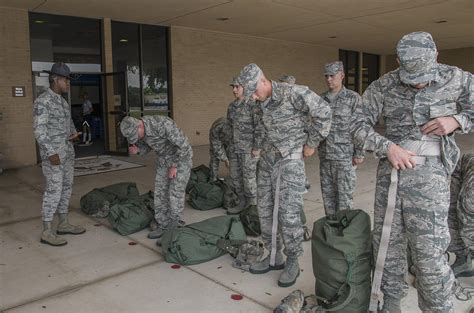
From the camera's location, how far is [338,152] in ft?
11.6

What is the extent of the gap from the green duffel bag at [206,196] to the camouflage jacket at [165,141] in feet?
3.62

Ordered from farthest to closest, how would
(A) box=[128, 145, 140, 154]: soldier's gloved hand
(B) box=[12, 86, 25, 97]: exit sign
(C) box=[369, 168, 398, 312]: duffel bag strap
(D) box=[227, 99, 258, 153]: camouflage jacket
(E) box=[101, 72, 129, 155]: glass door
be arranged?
(E) box=[101, 72, 129, 155]: glass door
(B) box=[12, 86, 25, 97]: exit sign
(D) box=[227, 99, 258, 153]: camouflage jacket
(A) box=[128, 145, 140, 154]: soldier's gloved hand
(C) box=[369, 168, 398, 312]: duffel bag strap

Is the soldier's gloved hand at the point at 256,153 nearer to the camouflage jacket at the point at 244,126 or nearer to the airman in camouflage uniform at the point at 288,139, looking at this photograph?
the camouflage jacket at the point at 244,126

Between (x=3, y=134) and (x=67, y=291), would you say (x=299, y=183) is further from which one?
(x=3, y=134)

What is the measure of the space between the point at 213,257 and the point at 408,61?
7.16 feet

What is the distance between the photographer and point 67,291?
9.46 feet

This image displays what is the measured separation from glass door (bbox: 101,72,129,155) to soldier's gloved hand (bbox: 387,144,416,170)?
25.8 ft

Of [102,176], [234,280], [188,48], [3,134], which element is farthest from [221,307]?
[188,48]

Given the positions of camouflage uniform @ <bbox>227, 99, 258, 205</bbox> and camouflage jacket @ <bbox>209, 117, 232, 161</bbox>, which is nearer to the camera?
camouflage uniform @ <bbox>227, 99, 258, 205</bbox>

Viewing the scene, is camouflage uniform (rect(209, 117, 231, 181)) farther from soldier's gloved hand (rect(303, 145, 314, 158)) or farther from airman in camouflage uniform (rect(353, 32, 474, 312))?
airman in camouflage uniform (rect(353, 32, 474, 312))

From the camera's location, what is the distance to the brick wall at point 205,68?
10.4 meters

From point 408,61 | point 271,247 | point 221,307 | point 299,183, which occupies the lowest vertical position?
point 221,307

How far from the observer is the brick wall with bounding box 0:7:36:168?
7922 millimetres

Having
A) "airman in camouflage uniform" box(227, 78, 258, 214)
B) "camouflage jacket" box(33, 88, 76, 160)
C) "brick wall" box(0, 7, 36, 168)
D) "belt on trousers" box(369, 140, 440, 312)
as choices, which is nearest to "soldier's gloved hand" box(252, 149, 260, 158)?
"airman in camouflage uniform" box(227, 78, 258, 214)
